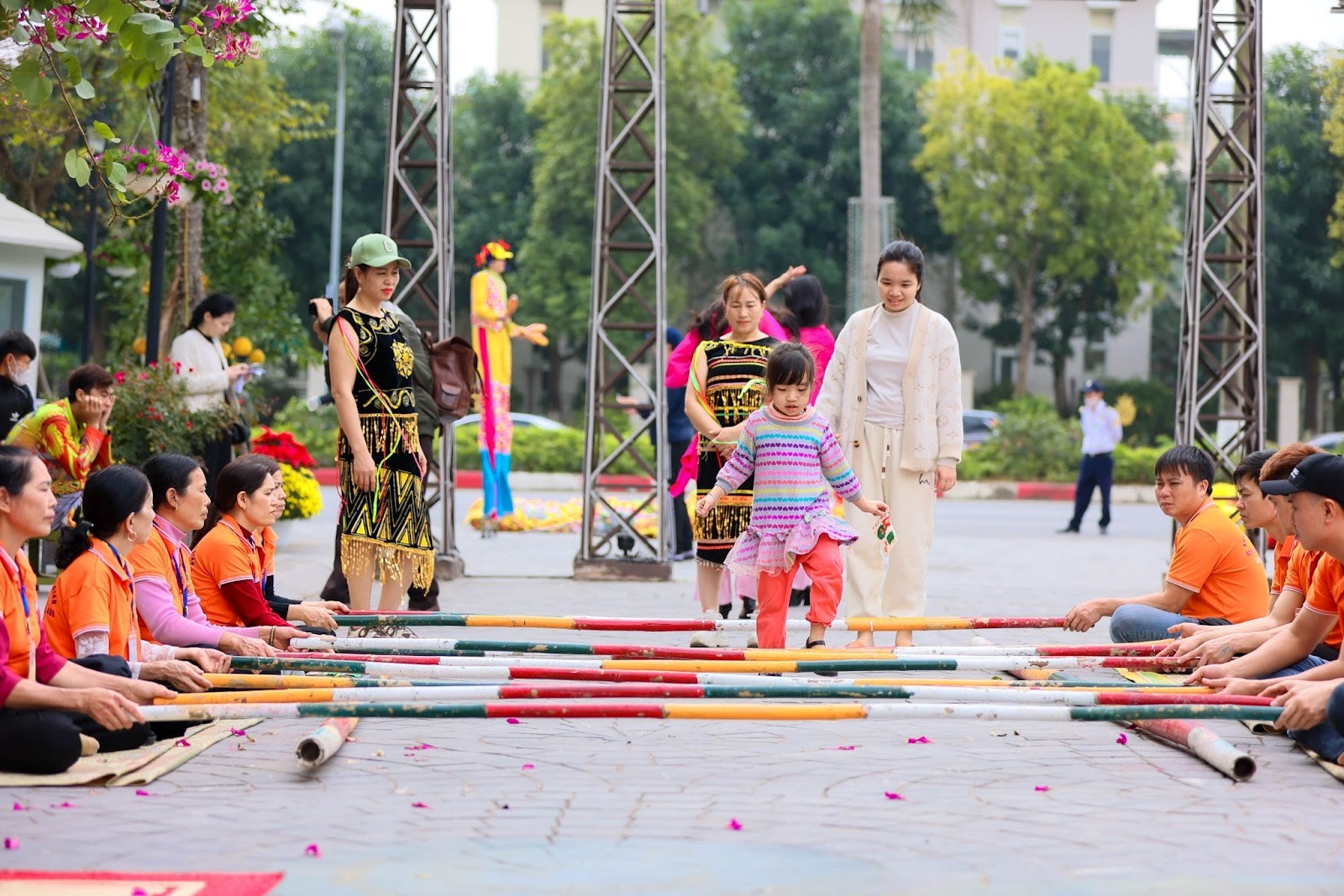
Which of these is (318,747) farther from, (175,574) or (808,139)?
(808,139)

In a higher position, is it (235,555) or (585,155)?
(585,155)

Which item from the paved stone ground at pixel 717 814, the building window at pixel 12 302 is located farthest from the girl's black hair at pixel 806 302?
the building window at pixel 12 302

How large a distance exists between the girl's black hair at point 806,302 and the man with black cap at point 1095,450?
872cm

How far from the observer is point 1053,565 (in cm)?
1390

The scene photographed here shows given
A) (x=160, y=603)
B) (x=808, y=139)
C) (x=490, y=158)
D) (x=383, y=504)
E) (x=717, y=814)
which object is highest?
(x=808, y=139)

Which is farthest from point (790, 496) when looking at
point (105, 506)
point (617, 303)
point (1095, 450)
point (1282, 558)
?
point (1095, 450)

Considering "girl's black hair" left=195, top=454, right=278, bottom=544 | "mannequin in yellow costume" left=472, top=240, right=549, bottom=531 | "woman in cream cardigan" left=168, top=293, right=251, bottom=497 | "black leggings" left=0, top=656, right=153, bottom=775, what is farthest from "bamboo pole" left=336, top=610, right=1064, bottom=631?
"mannequin in yellow costume" left=472, top=240, right=549, bottom=531

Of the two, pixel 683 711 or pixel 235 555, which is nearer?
pixel 683 711

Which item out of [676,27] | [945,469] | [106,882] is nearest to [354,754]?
[106,882]

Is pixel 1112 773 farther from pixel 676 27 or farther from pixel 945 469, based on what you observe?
pixel 676 27

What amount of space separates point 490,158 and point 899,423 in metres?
37.2

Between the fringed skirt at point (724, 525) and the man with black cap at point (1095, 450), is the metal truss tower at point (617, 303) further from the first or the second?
the man with black cap at point (1095, 450)

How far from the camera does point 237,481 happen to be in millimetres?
6551

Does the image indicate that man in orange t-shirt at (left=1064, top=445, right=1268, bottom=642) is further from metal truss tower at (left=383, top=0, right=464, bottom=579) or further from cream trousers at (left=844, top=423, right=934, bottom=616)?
metal truss tower at (left=383, top=0, right=464, bottom=579)
